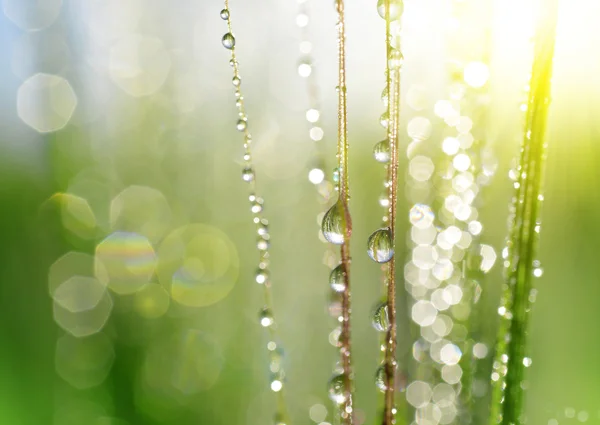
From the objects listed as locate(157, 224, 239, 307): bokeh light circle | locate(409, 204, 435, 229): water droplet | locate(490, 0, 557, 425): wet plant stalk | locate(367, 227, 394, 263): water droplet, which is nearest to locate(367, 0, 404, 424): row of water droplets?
locate(367, 227, 394, 263): water droplet

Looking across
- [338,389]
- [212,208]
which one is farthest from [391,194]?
[212,208]

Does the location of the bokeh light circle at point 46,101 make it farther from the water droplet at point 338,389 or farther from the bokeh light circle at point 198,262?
the water droplet at point 338,389

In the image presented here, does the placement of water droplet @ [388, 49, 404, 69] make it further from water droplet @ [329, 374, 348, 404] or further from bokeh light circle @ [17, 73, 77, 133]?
bokeh light circle @ [17, 73, 77, 133]

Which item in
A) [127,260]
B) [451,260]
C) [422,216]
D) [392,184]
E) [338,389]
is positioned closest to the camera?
[392,184]

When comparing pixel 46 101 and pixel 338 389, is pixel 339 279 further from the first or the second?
pixel 46 101

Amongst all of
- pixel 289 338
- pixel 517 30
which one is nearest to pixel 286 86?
pixel 289 338

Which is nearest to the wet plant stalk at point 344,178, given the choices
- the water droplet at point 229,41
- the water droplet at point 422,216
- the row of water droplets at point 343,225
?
the row of water droplets at point 343,225
